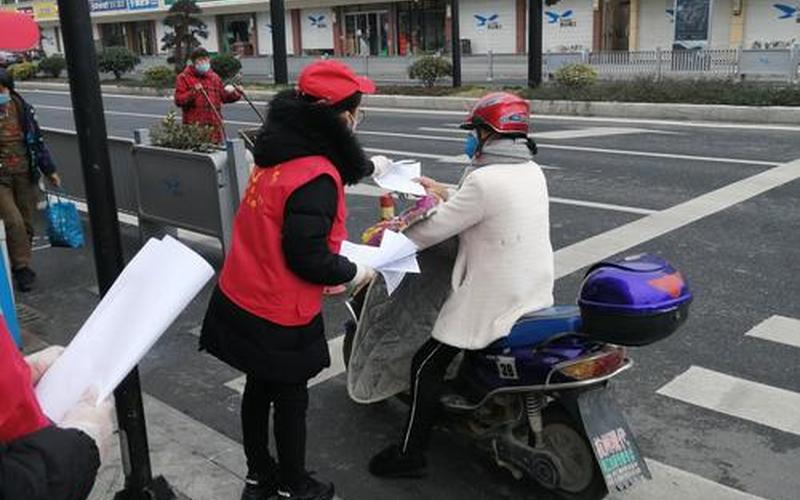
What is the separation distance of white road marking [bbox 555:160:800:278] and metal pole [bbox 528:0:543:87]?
10807 millimetres

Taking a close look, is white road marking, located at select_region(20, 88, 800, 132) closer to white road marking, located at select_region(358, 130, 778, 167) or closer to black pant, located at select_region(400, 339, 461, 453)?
white road marking, located at select_region(358, 130, 778, 167)

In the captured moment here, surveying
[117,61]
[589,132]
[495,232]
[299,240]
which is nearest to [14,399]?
[299,240]

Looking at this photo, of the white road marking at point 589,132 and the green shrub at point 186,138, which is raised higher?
the green shrub at point 186,138

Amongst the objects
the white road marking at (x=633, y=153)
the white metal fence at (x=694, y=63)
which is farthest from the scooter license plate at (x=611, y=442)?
the white metal fence at (x=694, y=63)

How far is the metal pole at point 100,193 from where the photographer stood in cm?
289

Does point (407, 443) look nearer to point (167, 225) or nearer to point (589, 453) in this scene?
point (589, 453)

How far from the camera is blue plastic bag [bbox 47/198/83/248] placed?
7.38m

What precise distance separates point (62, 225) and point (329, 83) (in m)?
5.18

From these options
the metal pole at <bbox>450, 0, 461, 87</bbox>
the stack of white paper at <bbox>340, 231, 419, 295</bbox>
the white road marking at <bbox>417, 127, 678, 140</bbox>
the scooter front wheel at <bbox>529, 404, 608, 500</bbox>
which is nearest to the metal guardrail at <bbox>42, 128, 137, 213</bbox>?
the stack of white paper at <bbox>340, 231, 419, 295</bbox>

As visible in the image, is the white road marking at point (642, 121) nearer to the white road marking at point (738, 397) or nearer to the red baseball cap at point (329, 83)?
the white road marking at point (738, 397)

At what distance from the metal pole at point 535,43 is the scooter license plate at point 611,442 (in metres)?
17.8

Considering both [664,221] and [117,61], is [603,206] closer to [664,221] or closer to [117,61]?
[664,221]

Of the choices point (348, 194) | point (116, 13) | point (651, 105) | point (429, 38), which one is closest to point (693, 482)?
point (348, 194)

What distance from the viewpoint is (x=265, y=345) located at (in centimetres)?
307
